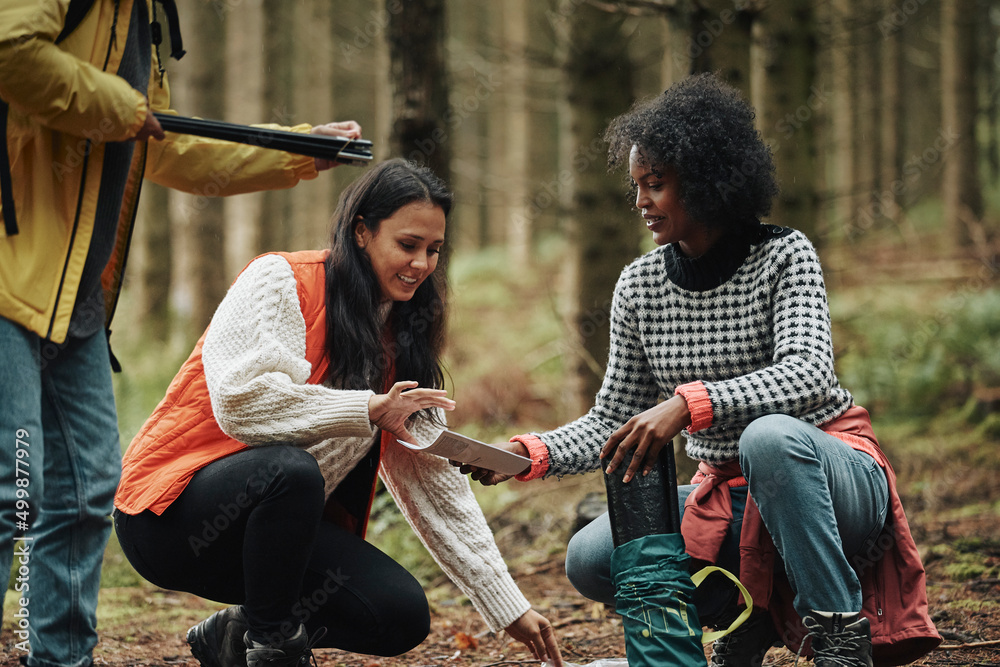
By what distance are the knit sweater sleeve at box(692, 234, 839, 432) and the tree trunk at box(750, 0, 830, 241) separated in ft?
6.80

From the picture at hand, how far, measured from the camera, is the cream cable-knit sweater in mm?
2350

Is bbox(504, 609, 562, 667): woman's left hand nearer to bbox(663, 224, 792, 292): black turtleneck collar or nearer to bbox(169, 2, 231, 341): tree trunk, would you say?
bbox(663, 224, 792, 292): black turtleneck collar

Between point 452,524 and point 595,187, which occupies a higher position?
point 595,187

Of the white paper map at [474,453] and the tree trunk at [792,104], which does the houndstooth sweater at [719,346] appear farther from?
the tree trunk at [792,104]

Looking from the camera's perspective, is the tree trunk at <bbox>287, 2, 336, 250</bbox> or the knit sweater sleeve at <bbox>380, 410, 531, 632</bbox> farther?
the tree trunk at <bbox>287, 2, 336, 250</bbox>

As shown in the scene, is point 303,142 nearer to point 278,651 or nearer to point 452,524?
point 452,524

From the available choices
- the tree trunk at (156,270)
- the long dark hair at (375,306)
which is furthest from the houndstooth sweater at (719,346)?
the tree trunk at (156,270)

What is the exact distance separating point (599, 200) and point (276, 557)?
11.4ft

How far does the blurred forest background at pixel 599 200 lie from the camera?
4.45m

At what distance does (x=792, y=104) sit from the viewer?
448cm

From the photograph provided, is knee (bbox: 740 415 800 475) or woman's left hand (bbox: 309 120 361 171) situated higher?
woman's left hand (bbox: 309 120 361 171)

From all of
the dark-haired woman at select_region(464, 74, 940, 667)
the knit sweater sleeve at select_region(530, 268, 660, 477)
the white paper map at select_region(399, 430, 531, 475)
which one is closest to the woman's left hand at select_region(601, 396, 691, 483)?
the dark-haired woman at select_region(464, 74, 940, 667)

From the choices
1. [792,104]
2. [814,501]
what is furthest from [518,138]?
[814,501]

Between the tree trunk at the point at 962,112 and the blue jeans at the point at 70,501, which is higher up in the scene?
the tree trunk at the point at 962,112
